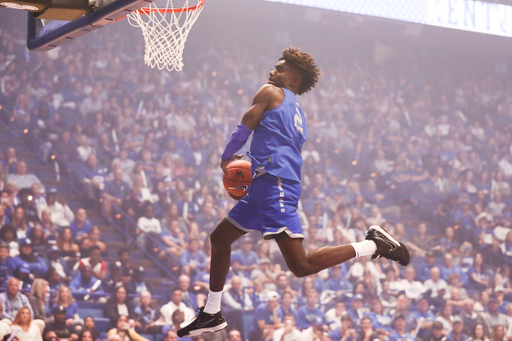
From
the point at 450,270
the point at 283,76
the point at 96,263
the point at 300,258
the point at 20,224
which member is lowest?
the point at 300,258

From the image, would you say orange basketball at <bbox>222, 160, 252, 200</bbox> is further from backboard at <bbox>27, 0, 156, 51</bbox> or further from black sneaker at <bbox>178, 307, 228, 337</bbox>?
backboard at <bbox>27, 0, 156, 51</bbox>

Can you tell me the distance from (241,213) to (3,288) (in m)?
4.85

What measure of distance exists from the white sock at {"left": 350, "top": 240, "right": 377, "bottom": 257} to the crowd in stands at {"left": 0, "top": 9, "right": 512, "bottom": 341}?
4400 millimetres

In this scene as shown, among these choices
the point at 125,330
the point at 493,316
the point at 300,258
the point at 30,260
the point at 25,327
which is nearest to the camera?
the point at 300,258

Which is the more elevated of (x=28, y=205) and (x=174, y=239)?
(x=28, y=205)

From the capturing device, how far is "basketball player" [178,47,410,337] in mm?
3352

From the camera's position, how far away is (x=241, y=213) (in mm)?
3529

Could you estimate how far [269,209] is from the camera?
3.37m

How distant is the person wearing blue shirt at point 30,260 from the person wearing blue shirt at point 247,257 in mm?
2756

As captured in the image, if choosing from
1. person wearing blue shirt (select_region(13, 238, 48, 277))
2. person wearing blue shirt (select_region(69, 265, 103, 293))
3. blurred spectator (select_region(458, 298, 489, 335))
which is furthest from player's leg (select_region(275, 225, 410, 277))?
blurred spectator (select_region(458, 298, 489, 335))

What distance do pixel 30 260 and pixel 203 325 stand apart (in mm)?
4674

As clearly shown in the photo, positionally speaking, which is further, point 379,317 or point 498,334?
point 498,334

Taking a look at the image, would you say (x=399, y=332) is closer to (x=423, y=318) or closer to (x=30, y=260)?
(x=423, y=318)

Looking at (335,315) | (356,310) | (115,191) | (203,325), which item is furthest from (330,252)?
(115,191)
